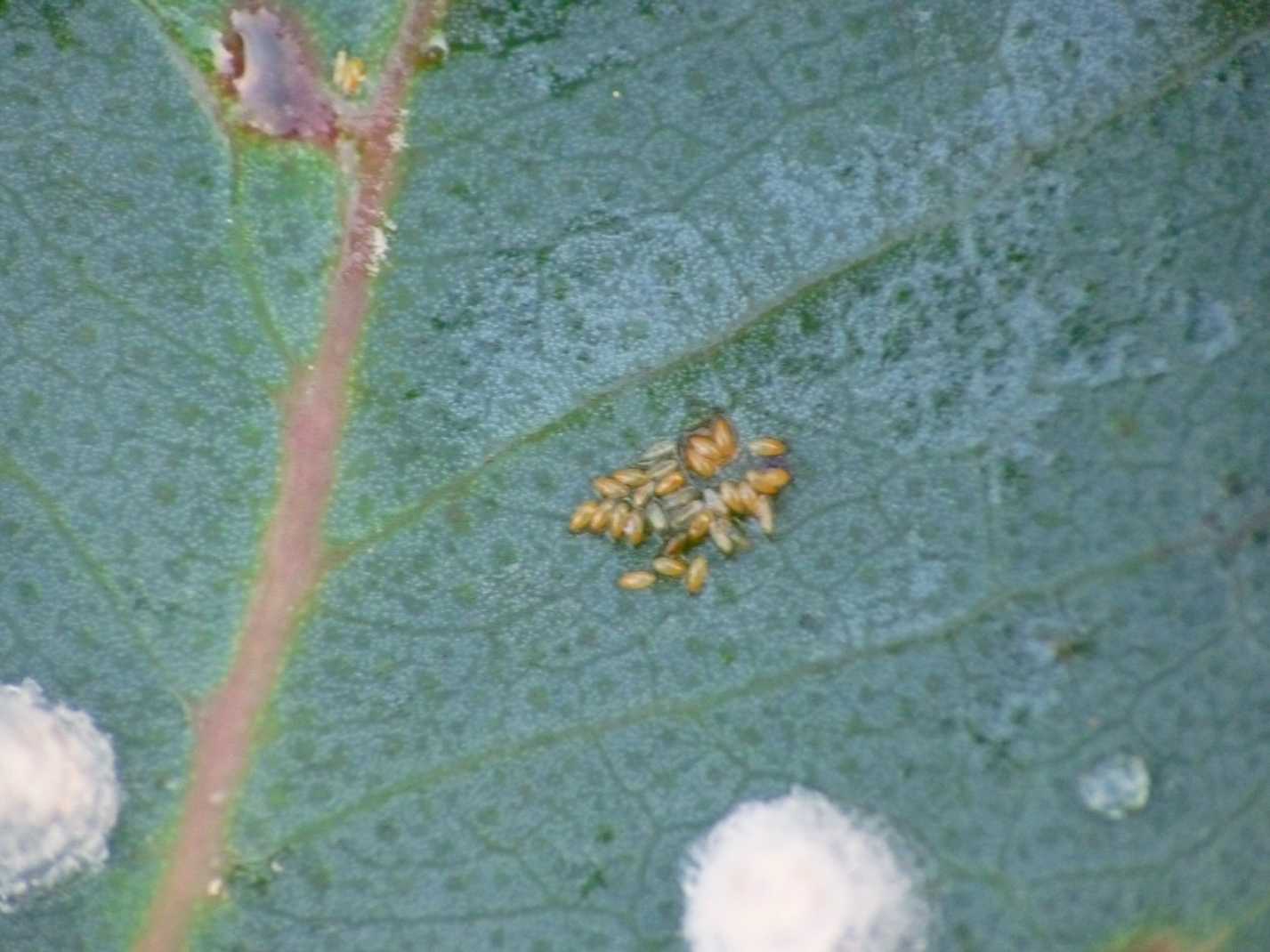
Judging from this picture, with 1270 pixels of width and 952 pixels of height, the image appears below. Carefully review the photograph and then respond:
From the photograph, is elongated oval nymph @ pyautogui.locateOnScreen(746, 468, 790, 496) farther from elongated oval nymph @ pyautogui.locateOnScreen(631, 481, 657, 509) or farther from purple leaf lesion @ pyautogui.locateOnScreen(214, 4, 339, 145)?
purple leaf lesion @ pyautogui.locateOnScreen(214, 4, 339, 145)

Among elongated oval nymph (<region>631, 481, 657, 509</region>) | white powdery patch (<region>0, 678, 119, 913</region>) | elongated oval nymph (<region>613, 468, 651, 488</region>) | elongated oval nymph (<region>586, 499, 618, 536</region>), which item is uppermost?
elongated oval nymph (<region>613, 468, 651, 488</region>)

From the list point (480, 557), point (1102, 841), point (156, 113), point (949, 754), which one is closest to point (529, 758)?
point (480, 557)

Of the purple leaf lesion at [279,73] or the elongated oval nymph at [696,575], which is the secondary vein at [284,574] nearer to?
the purple leaf lesion at [279,73]

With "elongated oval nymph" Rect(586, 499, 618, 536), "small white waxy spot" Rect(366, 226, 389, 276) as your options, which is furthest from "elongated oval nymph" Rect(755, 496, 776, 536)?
"small white waxy spot" Rect(366, 226, 389, 276)

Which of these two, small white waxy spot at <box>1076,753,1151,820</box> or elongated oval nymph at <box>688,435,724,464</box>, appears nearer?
small white waxy spot at <box>1076,753,1151,820</box>

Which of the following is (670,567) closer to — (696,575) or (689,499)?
(696,575)

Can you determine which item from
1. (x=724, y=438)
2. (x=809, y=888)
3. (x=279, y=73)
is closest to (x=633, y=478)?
(x=724, y=438)
